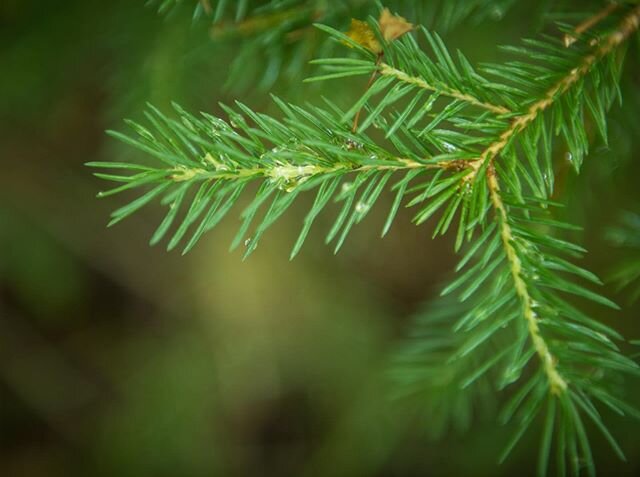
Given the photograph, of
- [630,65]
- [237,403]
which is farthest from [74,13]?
[237,403]

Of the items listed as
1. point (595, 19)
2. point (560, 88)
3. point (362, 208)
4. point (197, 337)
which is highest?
point (595, 19)

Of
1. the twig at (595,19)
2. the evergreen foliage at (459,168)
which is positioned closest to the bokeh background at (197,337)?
the twig at (595,19)

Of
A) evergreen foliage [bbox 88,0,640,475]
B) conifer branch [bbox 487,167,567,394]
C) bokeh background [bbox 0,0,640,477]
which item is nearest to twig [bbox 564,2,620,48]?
evergreen foliage [bbox 88,0,640,475]

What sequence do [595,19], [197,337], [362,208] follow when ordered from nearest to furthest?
1. [362,208]
2. [595,19]
3. [197,337]

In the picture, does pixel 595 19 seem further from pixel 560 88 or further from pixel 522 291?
pixel 522 291

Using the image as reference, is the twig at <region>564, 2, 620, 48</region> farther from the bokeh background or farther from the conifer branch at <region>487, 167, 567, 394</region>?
the bokeh background

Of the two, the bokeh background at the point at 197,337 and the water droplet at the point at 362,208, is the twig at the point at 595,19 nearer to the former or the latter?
the water droplet at the point at 362,208

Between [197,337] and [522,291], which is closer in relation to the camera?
[522,291]

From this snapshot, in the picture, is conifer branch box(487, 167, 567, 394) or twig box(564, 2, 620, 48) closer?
conifer branch box(487, 167, 567, 394)

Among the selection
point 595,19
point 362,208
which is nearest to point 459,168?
point 362,208

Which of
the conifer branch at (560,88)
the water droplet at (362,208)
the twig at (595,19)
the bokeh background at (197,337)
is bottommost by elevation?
the bokeh background at (197,337)
